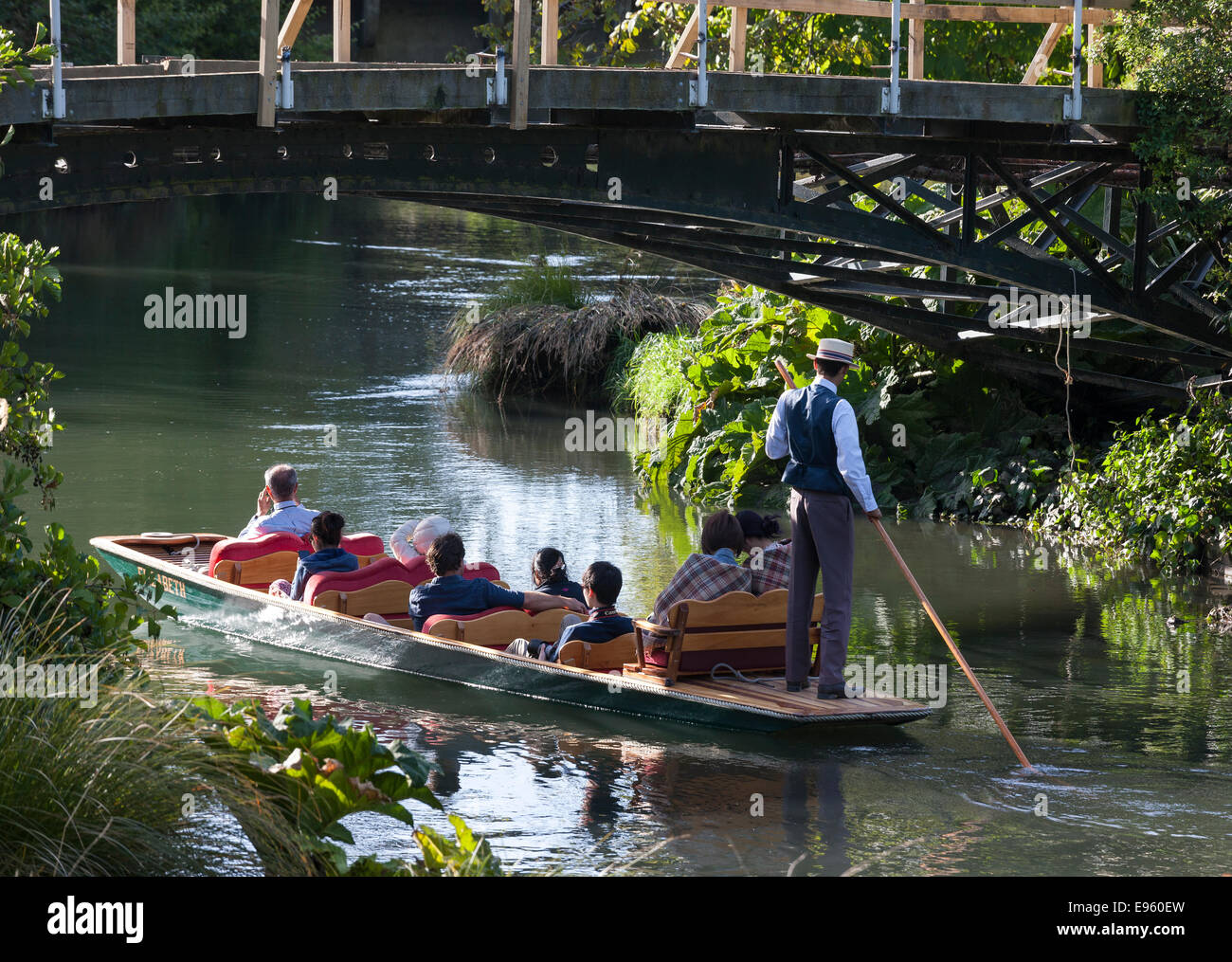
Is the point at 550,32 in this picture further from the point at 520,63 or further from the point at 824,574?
the point at 824,574

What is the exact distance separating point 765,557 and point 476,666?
1850 millimetres

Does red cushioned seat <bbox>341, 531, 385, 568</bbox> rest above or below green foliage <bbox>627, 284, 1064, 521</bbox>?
below

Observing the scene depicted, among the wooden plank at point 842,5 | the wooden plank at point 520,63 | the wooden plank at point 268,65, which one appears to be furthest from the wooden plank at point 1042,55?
the wooden plank at point 268,65

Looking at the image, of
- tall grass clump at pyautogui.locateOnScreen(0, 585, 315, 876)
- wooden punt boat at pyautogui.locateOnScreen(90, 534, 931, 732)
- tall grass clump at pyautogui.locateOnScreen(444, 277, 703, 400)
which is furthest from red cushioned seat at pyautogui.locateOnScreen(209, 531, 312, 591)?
tall grass clump at pyautogui.locateOnScreen(444, 277, 703, 400)

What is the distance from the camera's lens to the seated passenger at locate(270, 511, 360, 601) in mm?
10930

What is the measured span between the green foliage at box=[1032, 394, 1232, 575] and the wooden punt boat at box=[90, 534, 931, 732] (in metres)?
5.77

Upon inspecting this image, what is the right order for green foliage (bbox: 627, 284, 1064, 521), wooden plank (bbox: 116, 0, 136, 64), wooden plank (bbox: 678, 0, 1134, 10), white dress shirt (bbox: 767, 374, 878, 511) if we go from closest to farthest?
white dress shirt (bbox: 767, 374, 878, 511) < wooden plank (bbox: 116, 0, 136, 64) < wooden plank (bbox: 678, 0, 1134, 10) < green foliage (bbox: 627, 284, 1064, 521)

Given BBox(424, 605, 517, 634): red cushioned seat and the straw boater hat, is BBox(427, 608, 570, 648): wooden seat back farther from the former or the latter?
the straw boater hat

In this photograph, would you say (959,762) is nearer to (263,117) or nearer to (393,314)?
(263,117)

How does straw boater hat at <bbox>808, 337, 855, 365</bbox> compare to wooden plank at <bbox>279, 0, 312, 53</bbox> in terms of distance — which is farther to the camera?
wooden plank at <bbox>279, 0, 312, 53</bbox>

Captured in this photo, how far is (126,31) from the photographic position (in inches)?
424

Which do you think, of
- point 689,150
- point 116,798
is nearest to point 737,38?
point 689,150

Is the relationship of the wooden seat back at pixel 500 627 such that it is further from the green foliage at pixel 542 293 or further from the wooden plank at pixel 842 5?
the green foliage at pixel 542 293

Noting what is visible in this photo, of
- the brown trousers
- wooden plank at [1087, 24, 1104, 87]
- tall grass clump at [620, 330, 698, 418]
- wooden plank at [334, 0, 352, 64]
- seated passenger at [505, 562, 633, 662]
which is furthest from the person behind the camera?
tall grass clump at [620, 330, 698, 418]
